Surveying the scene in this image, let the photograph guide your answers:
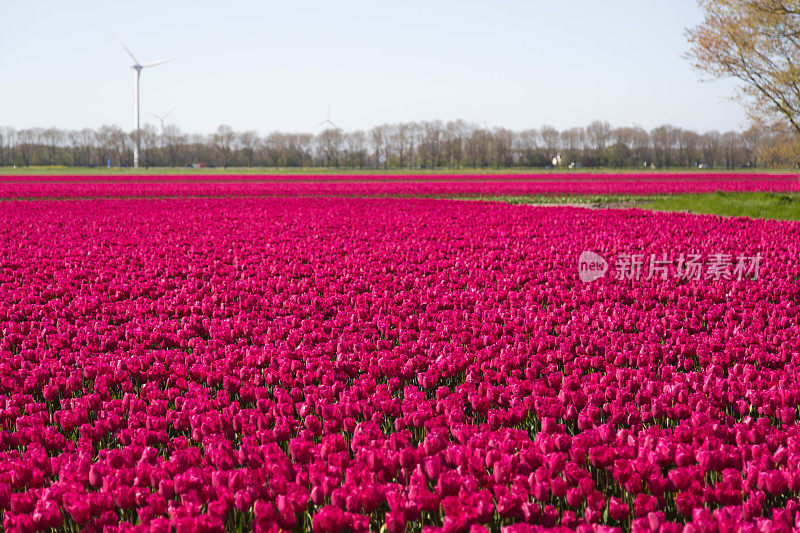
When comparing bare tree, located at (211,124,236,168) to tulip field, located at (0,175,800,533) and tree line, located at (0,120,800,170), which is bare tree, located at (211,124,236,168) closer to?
tree line, located at (0,120,800,170)

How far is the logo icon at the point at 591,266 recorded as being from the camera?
354 inches

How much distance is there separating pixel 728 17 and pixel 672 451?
24.6m

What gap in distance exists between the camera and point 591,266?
9859 mm

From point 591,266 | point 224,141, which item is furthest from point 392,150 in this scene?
point 591,266

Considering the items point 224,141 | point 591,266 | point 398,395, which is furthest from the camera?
point 224,141

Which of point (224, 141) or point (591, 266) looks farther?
point (224, 141)

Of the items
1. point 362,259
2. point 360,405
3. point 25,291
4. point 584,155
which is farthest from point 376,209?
point 584,155

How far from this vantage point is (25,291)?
319 inches

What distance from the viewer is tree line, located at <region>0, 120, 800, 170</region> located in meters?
130

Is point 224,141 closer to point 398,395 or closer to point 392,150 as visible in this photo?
point 392,150

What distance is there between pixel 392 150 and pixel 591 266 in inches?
5255

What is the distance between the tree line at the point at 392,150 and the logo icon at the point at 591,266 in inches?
4592

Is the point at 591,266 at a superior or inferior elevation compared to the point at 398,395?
superior

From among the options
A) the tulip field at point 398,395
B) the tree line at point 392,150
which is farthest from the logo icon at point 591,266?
the tree line at point 392,150
